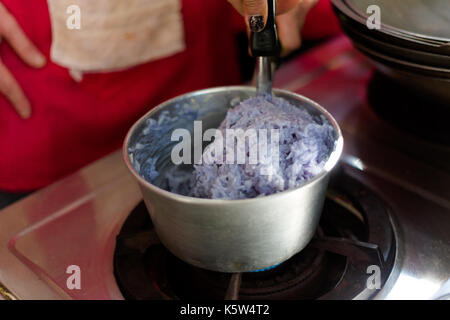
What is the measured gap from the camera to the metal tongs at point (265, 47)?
0.70 metres

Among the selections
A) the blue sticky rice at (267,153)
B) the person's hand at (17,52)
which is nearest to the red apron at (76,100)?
the person's hand at (17,52)

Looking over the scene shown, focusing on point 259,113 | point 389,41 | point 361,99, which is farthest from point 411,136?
point 259,113

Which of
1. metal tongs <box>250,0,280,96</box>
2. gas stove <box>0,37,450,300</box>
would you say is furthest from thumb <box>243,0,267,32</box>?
gas stove <box>0,37,450,300</box>

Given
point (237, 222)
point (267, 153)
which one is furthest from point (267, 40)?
point (237, 222)

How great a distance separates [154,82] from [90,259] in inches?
20.3

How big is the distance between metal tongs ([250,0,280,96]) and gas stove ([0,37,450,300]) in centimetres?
22

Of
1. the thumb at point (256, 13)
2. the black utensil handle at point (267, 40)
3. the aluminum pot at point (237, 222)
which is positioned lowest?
the aluminum pot at point (237, 222)

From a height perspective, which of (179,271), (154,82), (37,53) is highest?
(37,53)

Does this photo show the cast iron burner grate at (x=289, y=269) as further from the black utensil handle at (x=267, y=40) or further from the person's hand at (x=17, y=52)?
the person's hand at (x=17, y=52)

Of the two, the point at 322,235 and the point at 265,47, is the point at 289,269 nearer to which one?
the point at 322,235

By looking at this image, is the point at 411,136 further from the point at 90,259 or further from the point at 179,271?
the point at 90,259

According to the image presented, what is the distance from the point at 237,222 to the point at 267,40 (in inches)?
11.8

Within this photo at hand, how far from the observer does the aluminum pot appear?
0.58 meters

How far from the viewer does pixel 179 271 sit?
74cm
